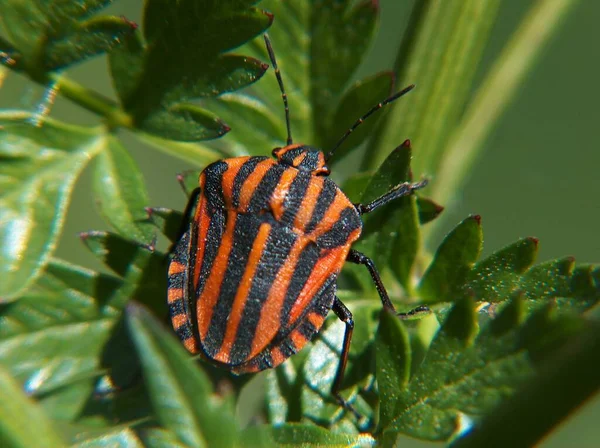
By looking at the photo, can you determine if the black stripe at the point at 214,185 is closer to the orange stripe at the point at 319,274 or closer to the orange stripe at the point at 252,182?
the orange stripe at the point at 252,182

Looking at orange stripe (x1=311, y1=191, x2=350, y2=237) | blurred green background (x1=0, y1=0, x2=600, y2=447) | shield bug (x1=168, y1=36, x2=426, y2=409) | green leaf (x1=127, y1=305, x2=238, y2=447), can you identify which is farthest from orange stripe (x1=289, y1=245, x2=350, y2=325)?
blurred green background (x1=0, y1=0, x2=600, y2=447)

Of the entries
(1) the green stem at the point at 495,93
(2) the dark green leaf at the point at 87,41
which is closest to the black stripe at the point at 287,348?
(1) the green stem at the point at 495,93

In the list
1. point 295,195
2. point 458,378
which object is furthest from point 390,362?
point 295,195

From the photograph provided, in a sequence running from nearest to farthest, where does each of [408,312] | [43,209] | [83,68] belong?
[408,312]
[43,209]
[83,68]

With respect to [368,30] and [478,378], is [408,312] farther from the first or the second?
[368,30]

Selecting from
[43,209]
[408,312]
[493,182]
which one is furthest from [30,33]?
[493,182]

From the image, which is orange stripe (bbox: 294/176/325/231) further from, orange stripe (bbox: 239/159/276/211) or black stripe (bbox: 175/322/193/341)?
black stripe (bbox: 175/322/193/341)
